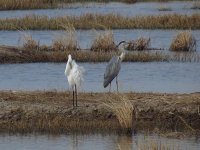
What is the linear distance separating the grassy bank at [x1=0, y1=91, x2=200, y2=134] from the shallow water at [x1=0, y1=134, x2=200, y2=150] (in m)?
0.38

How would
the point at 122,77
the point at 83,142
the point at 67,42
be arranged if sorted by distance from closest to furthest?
1. the point at 83,142
2. the point at 122,77
3. the point at 67,42

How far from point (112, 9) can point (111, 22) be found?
10.4 m

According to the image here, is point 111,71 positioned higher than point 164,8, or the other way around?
point 111,71

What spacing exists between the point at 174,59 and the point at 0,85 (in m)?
7.12

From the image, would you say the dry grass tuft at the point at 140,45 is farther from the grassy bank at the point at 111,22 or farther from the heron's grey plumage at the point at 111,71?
the heron's grey plumage at the point at 111,71

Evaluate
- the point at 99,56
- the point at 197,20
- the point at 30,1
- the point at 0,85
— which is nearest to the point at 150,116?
the point at 0,85

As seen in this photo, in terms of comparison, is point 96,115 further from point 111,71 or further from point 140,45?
point 140,45

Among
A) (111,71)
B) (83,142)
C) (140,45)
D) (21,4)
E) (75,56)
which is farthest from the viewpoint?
(21,4)

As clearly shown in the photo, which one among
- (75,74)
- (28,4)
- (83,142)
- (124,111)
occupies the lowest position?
(28,4)

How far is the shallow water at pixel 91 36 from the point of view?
29328 mm

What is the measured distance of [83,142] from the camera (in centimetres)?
1317

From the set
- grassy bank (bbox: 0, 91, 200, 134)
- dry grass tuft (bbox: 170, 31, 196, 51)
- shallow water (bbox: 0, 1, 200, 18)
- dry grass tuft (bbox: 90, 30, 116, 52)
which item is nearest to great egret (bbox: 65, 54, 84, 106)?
grassy bank (bbox: 0, 91, 200, 134)

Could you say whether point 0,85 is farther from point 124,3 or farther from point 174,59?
point 124,3

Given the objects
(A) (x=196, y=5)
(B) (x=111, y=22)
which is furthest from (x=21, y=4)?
(B) (x=111, y=22)
